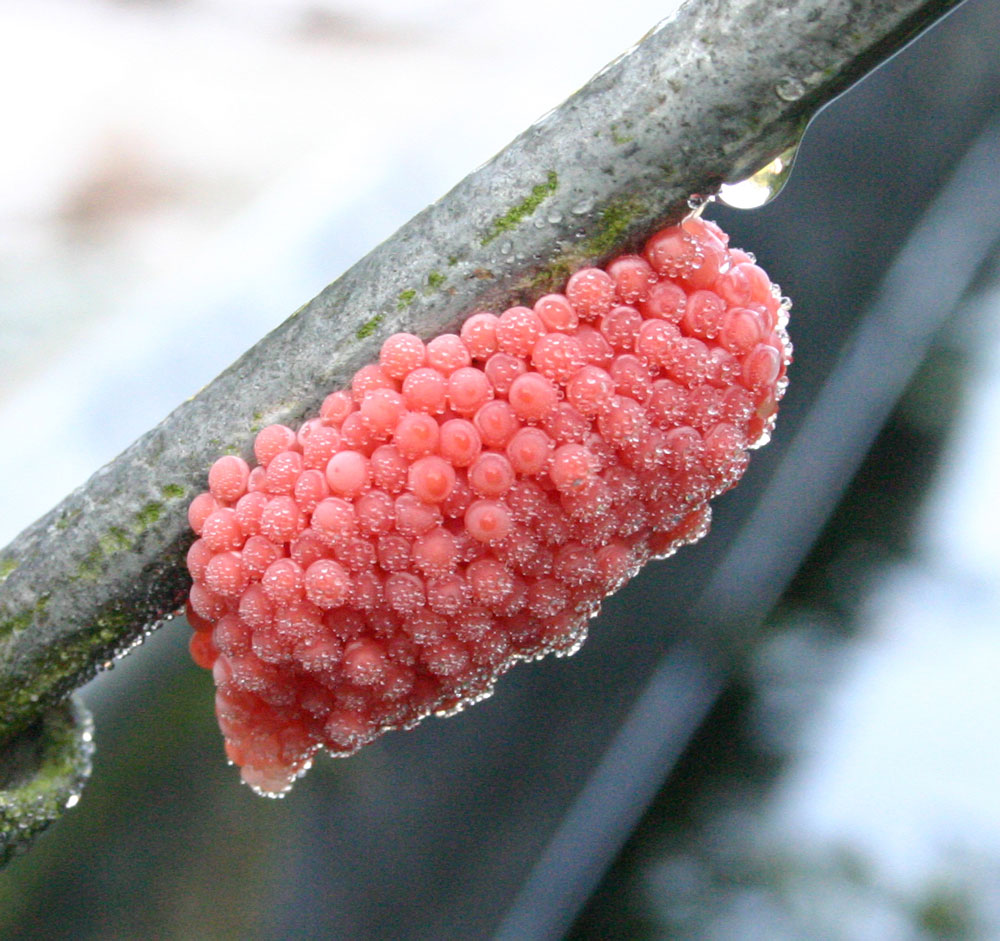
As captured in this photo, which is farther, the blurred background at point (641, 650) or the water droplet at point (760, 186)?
the blurred background at point (641, 650)

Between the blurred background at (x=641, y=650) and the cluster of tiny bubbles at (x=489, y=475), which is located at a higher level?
the cluster of tiny bubbles at (x=489, y=475)

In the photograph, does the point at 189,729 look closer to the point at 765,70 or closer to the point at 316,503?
the point at 316,503

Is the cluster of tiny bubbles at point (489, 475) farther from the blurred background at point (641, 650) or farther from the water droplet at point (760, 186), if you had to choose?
the blurred background at point (641, 650)

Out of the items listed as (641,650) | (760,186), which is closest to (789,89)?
(760,186)

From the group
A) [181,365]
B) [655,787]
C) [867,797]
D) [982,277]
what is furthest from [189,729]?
[982,277]

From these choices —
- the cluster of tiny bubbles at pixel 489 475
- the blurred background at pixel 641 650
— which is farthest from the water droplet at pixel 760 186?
the blurred background at pixel 641 650

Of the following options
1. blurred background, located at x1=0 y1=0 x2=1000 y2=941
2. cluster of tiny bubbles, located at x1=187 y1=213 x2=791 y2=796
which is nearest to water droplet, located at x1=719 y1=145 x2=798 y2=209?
cluster of tiny bubbles, located at x1=187 y1=213 x2=791 y2=796

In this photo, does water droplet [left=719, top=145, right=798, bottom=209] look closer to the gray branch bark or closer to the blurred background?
the gray branch bark
